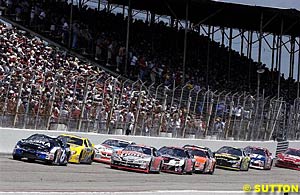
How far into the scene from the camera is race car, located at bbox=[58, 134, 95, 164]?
2756 centimetres

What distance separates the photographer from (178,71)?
51781 mm

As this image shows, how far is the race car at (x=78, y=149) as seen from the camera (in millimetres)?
27562

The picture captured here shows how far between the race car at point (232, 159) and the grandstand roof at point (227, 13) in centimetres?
1616

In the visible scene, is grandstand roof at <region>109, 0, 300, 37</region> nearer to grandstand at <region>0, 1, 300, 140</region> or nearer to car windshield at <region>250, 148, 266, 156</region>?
grandstand at <region>0, 1, 300, 140</region>

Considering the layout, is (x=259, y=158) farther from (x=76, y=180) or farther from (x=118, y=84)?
(x=76, y=180)

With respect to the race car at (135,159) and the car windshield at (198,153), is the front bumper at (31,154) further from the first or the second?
the car windshield at (198,153)

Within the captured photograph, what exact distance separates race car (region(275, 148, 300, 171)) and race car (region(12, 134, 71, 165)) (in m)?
21.8

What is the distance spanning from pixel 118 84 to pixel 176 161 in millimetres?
5227

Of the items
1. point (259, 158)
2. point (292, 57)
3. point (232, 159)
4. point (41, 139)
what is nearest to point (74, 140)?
point (41, 139)

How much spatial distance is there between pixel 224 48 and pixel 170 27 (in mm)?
8056

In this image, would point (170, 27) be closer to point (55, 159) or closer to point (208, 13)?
point (208, 13)

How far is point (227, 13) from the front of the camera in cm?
5697

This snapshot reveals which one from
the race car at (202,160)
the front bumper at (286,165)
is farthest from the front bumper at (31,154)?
the front bumper at (286,165)

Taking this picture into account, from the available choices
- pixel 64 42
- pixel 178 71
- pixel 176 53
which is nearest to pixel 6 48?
pixel 64 42
